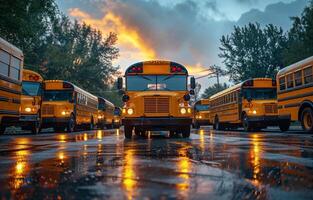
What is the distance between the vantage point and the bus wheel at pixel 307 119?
42.2ft

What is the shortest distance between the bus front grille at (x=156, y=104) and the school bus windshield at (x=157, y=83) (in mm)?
655

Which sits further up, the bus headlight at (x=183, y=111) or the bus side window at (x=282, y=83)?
the bus side window at (x=282, y=83)

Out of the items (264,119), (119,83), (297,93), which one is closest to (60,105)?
(119,83)

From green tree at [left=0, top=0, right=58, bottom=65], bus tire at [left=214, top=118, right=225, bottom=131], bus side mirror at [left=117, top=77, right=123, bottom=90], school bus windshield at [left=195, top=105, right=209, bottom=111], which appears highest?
green tree at [left=0, top=0, right=58, bottom=65]

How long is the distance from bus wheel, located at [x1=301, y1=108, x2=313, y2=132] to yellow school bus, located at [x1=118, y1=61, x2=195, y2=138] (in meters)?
4.56

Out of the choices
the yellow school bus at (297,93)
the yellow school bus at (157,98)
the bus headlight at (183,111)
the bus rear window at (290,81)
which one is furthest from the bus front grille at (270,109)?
the bus headlight at (183,111)

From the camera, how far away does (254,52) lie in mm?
46312

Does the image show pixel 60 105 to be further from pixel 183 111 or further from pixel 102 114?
pixel 102 114

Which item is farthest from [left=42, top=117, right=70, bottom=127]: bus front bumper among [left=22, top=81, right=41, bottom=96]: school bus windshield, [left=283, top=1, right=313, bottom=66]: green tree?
[left=283, top=1, right=313, bottom=66]: green tree

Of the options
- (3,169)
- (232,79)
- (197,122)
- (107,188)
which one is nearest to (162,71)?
(3,169)

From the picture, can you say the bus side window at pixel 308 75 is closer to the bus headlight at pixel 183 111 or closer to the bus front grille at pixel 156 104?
the bus headlight at pixel 183 111

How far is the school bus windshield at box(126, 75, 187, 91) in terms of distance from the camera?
11.8m

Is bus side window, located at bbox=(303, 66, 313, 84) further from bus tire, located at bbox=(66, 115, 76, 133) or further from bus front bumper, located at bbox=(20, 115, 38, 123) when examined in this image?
bus tire, located at bbox=(66, 115, 76, 133)

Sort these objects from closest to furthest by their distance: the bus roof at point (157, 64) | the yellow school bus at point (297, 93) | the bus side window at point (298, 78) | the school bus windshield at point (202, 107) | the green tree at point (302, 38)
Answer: the bus roof at point (157, 64), the yellow school bus at point (297, 93), the bus side window at point (298, 78), the school bus windshield at point (202, 107), the green tree at point (302, 38)
